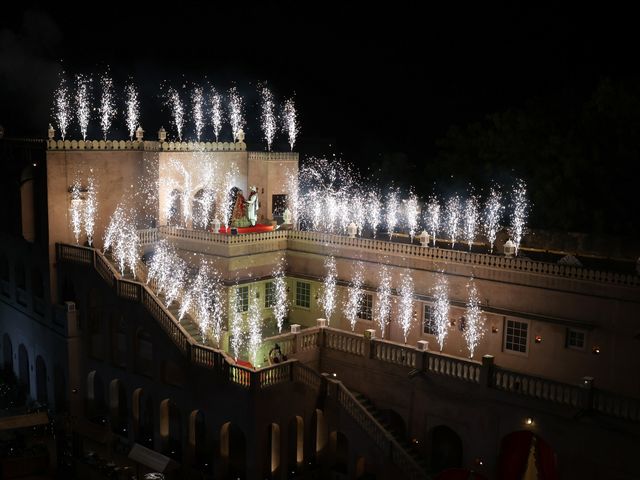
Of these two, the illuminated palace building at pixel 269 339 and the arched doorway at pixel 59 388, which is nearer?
the illuminated palace building at pixel 269 339

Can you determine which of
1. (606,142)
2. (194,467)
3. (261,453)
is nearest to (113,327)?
(194,467)

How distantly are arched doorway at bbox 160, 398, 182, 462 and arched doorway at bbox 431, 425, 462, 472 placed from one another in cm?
1045

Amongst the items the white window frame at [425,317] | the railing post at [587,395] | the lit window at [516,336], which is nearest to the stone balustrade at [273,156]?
the white window frame at [425,317]

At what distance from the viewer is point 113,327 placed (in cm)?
3253

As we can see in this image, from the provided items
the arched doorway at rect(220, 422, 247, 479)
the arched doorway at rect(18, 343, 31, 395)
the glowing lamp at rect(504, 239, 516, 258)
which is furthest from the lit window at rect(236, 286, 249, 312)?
the arched doorway at rect(18, 343, 31, 395)

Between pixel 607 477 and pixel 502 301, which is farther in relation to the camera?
pixel 502 301

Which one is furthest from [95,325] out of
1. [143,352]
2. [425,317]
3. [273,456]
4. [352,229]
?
Answer: [425,317]

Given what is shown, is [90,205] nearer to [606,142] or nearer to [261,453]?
[261,453]

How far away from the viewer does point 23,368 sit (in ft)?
125

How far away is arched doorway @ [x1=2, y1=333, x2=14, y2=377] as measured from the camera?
39375 millimetres

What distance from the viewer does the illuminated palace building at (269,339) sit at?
25281 millimetres

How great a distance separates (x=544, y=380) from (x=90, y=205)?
21.8m

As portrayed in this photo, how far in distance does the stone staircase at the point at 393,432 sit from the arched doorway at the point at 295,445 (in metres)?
2.45

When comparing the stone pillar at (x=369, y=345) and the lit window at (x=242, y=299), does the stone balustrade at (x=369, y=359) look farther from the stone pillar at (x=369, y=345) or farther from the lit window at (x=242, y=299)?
the lit window at (x=242, y=299)
